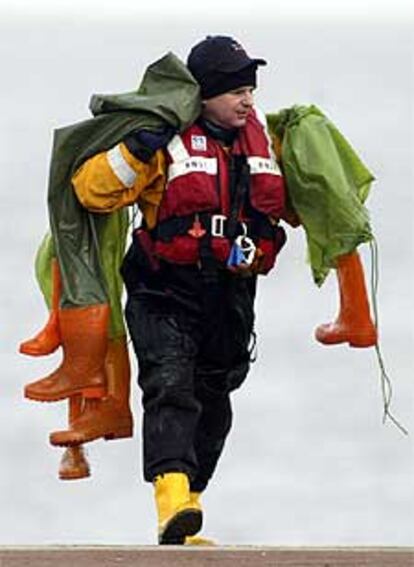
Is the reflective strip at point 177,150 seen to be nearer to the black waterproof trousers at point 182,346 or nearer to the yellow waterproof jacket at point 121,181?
the yellow waterproof jacket at point 121,181

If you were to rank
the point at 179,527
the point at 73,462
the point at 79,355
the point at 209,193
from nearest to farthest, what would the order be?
the point at 179,527 < the point at 209,193 < the point at 79,355 < the point at 73,462

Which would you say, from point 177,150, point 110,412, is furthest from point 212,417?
point 177,150

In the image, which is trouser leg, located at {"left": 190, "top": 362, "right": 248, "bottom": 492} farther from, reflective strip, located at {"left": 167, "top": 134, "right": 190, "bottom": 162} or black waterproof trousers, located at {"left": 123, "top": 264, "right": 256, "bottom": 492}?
reflective strip, located at {"left": 167, "top": 134, "right": 190, "bottom": 162}

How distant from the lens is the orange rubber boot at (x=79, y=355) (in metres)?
8.09

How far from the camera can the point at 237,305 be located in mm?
8094

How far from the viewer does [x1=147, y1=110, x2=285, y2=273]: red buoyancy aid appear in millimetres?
7898

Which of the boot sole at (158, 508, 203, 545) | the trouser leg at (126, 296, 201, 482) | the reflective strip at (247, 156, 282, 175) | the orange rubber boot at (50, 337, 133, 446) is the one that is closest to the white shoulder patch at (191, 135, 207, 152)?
the reflective strip at (247, 156, 282, 175)

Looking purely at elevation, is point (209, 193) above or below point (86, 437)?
above

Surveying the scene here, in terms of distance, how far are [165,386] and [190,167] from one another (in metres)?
0.57

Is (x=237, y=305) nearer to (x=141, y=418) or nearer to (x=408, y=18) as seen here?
(x=141, y=418)

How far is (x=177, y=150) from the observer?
7.94m

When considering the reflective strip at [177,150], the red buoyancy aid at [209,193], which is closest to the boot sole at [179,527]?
the red buoyancy aid at [209,193]

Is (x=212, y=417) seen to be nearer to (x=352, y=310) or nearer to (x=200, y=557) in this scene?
(x=352, y=310)

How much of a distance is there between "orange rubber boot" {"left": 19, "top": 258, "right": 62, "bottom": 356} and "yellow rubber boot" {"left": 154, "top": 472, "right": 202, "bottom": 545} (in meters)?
0.52
